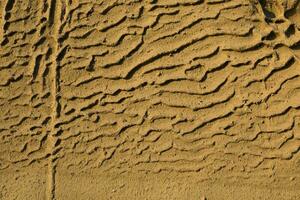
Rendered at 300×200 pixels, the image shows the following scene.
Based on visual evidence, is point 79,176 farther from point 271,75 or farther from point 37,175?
point 271,75

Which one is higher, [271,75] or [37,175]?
[271,75]

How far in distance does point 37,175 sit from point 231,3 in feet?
5.85

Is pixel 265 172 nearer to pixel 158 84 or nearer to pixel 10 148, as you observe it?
pixel 158 84

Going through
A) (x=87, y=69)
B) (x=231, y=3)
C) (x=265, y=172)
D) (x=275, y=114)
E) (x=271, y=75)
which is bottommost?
(x=265, y=172)

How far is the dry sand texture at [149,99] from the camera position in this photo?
11.1ft

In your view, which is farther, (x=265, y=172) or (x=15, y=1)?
(x=15, y=1)

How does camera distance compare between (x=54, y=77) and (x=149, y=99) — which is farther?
(x=54, y=77)

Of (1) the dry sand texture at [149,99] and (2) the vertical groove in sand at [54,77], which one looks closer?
(1) the dry sand texture at [149,99]

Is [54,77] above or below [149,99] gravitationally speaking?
above

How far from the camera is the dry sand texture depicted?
11.1ft

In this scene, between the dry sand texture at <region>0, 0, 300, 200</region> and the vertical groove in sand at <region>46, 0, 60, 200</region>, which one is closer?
the dry sand texture at <region>0, 0, 300, 200</region>

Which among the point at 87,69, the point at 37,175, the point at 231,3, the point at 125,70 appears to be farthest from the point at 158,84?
the point at 37,175

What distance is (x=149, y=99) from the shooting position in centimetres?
351

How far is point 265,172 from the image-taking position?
3371mm
